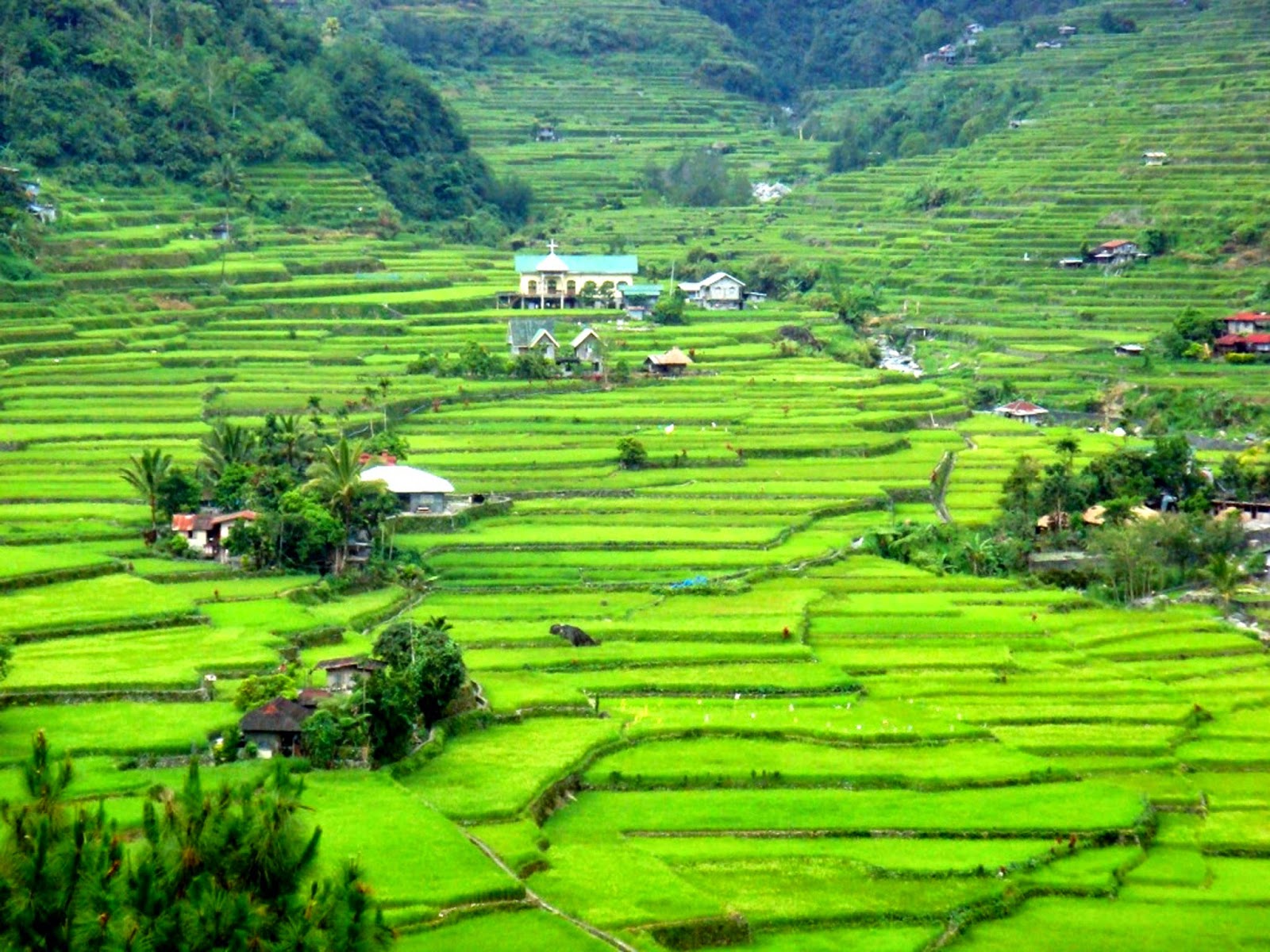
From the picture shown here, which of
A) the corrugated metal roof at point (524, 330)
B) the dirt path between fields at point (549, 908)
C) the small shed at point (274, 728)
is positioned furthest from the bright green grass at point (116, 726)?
the corrugated metal roof at point (524, 330)

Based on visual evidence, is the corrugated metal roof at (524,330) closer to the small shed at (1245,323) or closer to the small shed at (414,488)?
the small shed at (414,488)

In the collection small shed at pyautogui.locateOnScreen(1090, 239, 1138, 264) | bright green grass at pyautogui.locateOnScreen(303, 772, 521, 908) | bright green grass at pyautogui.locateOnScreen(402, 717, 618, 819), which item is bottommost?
bright green grass at pyautogui.locateOnScreen(402, 717, 618, 819)

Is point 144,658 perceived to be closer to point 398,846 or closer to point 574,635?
point 574,635

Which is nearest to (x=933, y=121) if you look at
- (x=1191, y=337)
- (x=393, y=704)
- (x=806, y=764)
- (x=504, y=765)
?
(x=1191, y=337)

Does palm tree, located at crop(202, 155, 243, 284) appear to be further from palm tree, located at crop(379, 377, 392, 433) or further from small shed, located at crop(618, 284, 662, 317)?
palm tree, located at crop(379, 377, 392, 433)

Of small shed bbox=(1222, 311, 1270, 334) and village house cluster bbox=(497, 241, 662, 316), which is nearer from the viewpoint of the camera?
small shed bbox=(1222, 311, 1270, 334)

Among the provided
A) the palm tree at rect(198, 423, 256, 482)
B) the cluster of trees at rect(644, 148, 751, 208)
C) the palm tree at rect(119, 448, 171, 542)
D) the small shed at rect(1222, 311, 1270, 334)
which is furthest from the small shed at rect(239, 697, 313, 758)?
the cluster of trees at rect(644, 148, 751, 208)

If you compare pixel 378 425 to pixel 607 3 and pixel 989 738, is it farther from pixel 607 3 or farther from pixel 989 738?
pixel 607 3

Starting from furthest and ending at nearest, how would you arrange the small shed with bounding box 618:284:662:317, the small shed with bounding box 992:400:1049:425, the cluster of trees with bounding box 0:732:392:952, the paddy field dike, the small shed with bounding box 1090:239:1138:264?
1. the small shed with bounding box 1090:239:1138:264
2. the small shed with bounding box 618:284:662:317
3. the small shed with bounding box 992:400:1049:425
4. the paddy field dike
5. the cluster of trees with bounding box 0:732:392:952

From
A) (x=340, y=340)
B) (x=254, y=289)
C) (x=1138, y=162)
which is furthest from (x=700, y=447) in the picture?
(x=1138, y=162)
